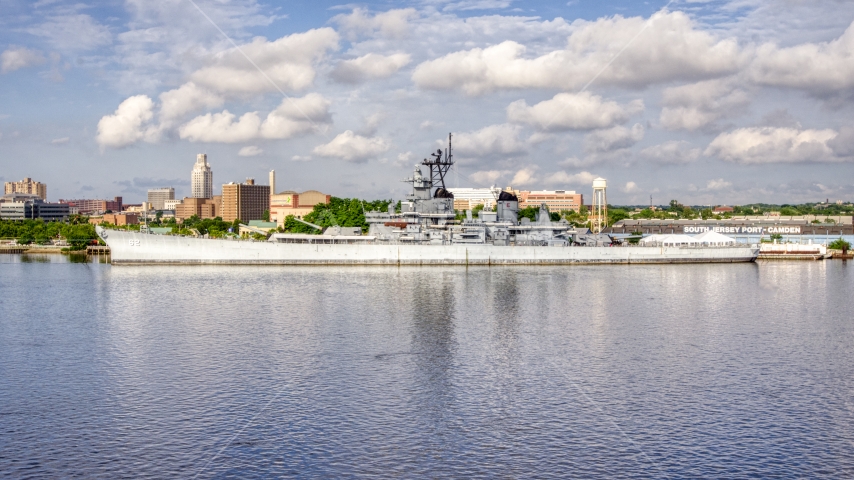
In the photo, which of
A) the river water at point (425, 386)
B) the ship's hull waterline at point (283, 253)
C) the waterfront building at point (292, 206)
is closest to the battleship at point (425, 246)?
the ship's hull waterline at point (283, 253)

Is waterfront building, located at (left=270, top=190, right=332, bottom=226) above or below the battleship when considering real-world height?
above

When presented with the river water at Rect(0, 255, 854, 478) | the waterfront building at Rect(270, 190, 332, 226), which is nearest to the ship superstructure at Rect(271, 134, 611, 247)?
the river water at Rect(0, 255, 854, 478)

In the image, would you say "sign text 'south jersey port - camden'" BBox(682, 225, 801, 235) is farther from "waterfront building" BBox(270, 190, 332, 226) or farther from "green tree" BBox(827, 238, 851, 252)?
"waterfront building" BBox(270, 190, 332, 226)

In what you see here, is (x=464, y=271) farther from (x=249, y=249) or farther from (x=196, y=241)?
(x=196, y=241)

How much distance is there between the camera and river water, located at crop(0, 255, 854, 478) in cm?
1722

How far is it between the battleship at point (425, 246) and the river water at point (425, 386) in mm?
24658

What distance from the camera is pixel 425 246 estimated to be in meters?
69.0

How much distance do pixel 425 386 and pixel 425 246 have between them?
4617cm

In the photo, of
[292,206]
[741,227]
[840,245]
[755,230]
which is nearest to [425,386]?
[840,245]

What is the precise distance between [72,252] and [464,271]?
63.6m

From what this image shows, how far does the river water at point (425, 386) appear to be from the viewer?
17.2 m

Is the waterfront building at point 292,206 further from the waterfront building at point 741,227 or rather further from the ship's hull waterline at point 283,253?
the ship's hull waterline at point 283,253

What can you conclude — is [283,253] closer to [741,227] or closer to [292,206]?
[741,227]

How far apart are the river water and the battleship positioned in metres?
24.7
